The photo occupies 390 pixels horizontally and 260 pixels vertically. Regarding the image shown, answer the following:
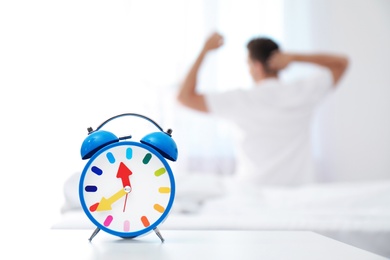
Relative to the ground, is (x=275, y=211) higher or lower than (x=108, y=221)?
lower

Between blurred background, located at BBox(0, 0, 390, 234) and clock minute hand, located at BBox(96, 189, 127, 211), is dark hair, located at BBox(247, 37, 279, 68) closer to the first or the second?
blurred background, located at BBox(0, 0, 390, 234)

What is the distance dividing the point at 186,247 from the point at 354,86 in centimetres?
305

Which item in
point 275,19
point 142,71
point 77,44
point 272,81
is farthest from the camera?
point 275,19

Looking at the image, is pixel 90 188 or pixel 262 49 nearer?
pixel 90 188

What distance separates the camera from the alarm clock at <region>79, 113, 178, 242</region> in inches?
26.9

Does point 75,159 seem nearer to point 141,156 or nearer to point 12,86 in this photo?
point 12,86

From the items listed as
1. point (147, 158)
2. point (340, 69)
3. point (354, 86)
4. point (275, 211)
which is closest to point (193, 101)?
point (340, 69)

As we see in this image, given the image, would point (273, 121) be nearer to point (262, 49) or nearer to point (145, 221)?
point (262, 49)

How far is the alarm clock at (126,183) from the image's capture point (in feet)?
2.24

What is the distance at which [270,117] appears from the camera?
2.31m

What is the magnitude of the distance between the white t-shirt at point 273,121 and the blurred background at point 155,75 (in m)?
0.39

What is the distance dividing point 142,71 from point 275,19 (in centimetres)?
94

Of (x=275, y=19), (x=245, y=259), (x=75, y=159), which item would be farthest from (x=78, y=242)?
(x=275, y=19)

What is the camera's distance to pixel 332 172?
3.41 metres
